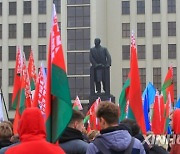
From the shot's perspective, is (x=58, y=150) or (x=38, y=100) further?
(x=38, y=100)

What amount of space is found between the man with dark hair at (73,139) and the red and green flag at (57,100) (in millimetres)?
342

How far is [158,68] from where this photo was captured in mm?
53125

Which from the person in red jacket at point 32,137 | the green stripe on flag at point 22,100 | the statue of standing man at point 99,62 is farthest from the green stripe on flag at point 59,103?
the statue of standing man at point 99,62

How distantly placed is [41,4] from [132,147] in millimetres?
50570

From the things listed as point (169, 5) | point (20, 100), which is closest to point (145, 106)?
point (20, 100)

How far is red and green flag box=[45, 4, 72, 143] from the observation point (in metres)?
4.75

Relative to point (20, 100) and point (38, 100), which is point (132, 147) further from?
point (20, 100)

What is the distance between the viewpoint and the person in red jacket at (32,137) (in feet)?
13.0

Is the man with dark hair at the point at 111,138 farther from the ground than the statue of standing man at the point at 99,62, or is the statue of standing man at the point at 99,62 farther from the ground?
the statue of standing man at the point at 99,62

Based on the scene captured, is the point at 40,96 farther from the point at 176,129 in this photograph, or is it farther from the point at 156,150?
the point at 176,129

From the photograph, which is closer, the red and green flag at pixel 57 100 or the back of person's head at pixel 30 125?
the back of person's head at pixel 30 125

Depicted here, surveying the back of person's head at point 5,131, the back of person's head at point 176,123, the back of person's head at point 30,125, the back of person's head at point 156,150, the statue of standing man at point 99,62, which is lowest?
the back of person's head at point 156,150

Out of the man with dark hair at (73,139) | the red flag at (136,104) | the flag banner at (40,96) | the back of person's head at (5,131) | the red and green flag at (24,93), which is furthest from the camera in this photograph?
the red and green flag at (24,93)

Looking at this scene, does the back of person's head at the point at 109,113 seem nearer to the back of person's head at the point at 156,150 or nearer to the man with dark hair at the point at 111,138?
the man with dark hair at the point at 111,138
